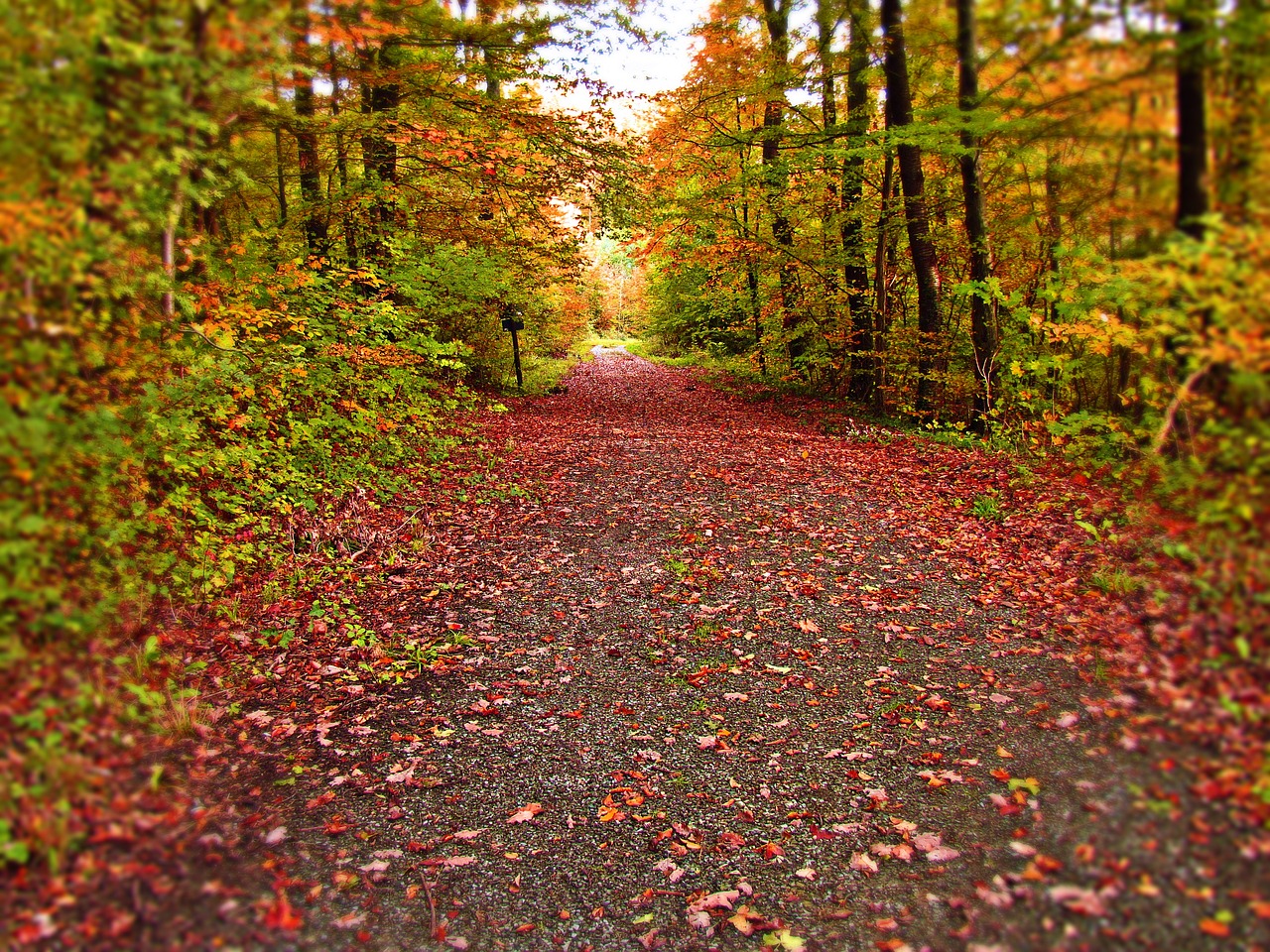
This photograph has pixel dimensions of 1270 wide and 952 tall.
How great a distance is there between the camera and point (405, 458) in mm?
9211

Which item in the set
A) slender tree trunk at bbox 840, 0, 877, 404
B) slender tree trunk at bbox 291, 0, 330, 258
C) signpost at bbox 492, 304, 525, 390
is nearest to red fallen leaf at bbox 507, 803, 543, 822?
slender tree trunk at bbox 291, 0, 330, 258

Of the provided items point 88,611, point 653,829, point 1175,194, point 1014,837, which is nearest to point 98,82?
point 88,611

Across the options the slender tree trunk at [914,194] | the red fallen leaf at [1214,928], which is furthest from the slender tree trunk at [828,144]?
the red fallen leaf at [1214,928]

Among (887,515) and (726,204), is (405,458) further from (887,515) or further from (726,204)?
(726,204)

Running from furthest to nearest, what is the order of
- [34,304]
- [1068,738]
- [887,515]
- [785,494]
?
[785,494] → [887,515] → [1068,738] → [34,304]

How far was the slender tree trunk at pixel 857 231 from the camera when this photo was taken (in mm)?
11461

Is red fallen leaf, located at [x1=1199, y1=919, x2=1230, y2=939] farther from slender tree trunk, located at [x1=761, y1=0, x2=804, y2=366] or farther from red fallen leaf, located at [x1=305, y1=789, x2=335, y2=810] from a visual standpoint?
slender tree trunk, located at [x1=761, y1=0, x2=804, y2=366]

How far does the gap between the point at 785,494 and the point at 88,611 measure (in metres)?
7.38

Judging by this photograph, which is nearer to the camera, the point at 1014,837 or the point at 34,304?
the point at 34,304

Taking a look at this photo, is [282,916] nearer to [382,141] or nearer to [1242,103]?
[1242,103]

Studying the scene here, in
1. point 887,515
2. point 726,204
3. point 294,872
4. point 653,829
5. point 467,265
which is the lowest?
point 653,829

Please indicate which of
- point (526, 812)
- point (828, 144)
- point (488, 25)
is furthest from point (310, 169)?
point (526, 812)

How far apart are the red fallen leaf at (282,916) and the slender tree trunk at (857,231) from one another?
11.9 meters

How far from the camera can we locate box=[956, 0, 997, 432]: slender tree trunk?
781 cm
